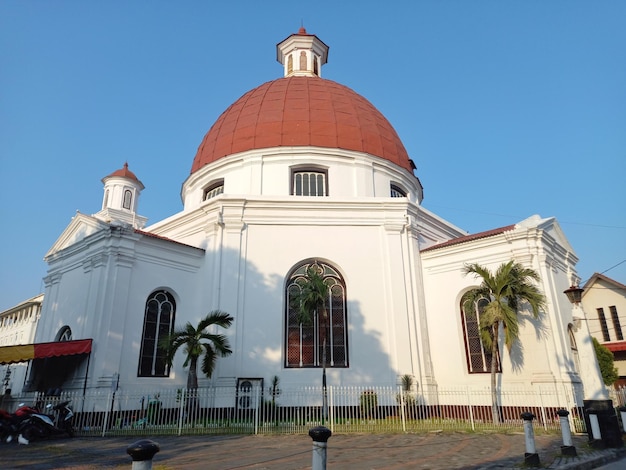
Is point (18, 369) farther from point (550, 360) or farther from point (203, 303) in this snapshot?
point (550, 360)

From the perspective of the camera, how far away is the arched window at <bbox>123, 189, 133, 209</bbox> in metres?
30.5

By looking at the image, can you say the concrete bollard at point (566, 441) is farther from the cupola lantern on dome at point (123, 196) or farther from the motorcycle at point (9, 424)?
the cupola lantern on dome at point (123, 196)

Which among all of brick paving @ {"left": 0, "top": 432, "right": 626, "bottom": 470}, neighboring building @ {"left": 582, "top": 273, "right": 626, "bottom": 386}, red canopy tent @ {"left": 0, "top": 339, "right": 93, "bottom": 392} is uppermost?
neighboring building @ {"left": 582, "top": 273, "right": 626, "bottom": 386}

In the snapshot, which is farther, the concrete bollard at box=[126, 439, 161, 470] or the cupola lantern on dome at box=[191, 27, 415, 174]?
the cupola lantern on dome at box=[191, 27, 415, 174]

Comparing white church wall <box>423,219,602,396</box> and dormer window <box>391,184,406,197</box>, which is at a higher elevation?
dormer window <box>391,184,406,197</box>

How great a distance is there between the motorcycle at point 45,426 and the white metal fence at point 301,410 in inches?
30.0

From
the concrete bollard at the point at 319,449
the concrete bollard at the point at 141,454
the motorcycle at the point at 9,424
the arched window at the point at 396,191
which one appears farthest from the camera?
the arched window at the point at 396,191

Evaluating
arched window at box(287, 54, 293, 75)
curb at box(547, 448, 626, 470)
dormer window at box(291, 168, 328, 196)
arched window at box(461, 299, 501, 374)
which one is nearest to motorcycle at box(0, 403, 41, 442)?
curb at box(547, 448, 626, 470)

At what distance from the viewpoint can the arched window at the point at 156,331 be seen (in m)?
15.8

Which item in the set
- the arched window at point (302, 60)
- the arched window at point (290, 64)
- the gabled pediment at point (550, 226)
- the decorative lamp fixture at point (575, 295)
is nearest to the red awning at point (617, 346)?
the gabled pediment at point (550, 226)

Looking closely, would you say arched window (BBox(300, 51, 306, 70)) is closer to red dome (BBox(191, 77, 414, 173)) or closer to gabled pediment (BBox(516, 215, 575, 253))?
red dome (BBox(191, 77, 414, 173))

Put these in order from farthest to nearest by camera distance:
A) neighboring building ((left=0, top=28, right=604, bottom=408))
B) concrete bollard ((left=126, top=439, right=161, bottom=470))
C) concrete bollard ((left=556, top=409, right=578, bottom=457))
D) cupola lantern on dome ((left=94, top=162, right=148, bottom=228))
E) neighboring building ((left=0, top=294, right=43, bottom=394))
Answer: neighboring building ((left=0, top=294, right=43, bottom=394))
cupola lantern on dome ((left=94, top=162, right=148, bottom=228))
neighboring building ((left=0, top=28, right=604, bottom=408))
concrete bollard ((left=556, top=409, right=578, bottom=457))
concrete bollard ((left=126, top=439, right=161, bottom=470))

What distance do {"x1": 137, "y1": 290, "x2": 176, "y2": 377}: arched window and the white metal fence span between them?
829mm

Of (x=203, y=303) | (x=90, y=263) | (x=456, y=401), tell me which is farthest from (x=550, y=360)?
(x=90, y=263)
